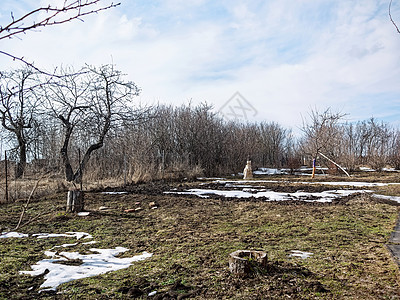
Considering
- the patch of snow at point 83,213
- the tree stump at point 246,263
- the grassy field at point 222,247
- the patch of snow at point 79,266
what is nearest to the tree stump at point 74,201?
the patch of snow at point 83,213

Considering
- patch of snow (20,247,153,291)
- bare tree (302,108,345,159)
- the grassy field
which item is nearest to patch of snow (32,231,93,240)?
the grassy field

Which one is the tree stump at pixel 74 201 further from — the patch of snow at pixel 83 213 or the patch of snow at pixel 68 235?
the patch of snow at pixel 68 235

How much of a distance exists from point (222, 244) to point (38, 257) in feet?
6.91

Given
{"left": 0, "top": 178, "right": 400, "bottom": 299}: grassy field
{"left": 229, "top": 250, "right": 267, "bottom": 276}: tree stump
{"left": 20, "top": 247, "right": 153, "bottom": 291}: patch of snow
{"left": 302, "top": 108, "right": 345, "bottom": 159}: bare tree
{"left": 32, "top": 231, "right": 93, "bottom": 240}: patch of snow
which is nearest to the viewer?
{"left": 0, "top": 178, "right": 400, "bottom": 299}: grassy field

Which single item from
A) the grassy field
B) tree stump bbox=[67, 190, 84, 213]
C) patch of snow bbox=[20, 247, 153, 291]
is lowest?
patch of snow bbox=[20, 247, 153, 291]

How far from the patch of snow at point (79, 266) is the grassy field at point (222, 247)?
0.10 meters

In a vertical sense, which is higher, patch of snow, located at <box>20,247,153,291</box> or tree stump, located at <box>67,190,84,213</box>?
tree stump, located at <box>67,190,84,213</box>

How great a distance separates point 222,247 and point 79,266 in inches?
60.7

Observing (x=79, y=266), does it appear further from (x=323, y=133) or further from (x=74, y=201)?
(x=323, y=133)

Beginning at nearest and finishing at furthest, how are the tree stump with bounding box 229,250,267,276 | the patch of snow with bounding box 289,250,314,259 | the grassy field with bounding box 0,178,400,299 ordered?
the grassy field with bounding box 0,178,400,299 → the tree stump with bounding box 229,250,267,276 → the patch of snow with bounding box 289,250,314,259

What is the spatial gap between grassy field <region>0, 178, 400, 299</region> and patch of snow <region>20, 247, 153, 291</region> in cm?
10

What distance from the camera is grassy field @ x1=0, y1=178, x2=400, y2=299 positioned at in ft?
8.00

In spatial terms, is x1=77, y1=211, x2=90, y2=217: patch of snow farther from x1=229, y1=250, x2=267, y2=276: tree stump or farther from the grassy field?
x1=229, y1=250, x2=267, y2=276: tree stump

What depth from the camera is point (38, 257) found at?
3.59 meters
